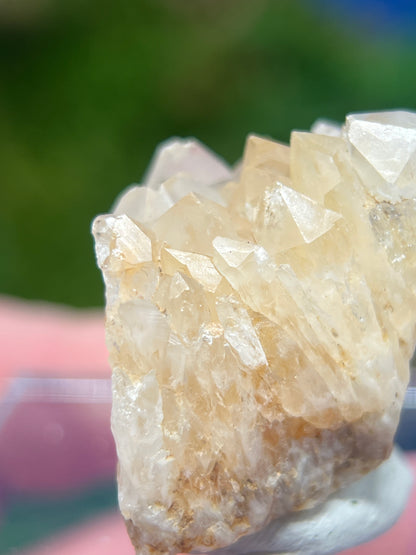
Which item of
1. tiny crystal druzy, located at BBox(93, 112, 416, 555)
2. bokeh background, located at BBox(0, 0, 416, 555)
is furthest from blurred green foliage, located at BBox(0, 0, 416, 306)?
tiny crystal druzy, located at BBox(93, 112, 416, 555)

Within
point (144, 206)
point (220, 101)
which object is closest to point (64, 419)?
point (144, 206)

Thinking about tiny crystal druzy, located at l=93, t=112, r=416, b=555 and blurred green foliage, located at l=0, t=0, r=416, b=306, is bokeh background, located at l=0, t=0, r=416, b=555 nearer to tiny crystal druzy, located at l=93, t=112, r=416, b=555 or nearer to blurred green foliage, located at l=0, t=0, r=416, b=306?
blurred green foliage, located at l=0, t=0, r=416, b=306

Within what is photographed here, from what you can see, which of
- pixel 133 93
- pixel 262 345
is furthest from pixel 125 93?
pixel 262 345

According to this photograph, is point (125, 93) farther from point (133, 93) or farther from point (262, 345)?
point (262, 345)

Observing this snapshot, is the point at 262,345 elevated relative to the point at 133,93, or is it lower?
elevated

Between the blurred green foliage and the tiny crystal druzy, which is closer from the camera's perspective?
the tiny crystal druzy

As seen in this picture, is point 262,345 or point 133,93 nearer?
point 262,345

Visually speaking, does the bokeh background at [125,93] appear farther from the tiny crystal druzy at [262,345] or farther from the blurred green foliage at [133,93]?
the tiny crystal druzy at [262,345]
